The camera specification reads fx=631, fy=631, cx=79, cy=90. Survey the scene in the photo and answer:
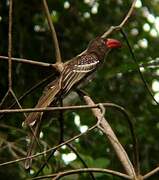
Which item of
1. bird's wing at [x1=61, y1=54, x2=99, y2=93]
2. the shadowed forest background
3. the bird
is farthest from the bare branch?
the shadowed forest background

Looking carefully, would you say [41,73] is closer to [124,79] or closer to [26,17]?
[26,17]

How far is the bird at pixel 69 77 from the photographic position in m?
2.78

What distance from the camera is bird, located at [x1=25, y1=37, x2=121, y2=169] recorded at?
2775 millimetres

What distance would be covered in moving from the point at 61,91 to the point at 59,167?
54cm

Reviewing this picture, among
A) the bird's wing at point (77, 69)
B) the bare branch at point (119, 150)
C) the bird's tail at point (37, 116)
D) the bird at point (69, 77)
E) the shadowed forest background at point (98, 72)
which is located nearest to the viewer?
the bare branch at point (119, 150)

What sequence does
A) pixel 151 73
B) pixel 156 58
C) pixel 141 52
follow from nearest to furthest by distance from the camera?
pixel 156 58, pixel 151 73, pixel 141 52

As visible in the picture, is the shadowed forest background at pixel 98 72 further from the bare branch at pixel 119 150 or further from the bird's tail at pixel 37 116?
the bare branch at pixel 119 150

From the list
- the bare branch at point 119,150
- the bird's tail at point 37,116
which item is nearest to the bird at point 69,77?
the bird's tail at point 37,116

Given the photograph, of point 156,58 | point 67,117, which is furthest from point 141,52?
point 156,58

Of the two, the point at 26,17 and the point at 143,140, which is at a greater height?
the point at 26,17

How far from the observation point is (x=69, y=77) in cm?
340

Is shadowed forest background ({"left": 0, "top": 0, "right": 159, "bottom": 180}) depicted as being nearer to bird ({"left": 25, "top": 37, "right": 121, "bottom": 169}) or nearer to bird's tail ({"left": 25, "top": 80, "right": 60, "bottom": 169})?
bird ({"left": 25, "top": 37, "right": 121, "bottom": 169})

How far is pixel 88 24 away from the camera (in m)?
5.54

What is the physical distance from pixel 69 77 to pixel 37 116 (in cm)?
63
